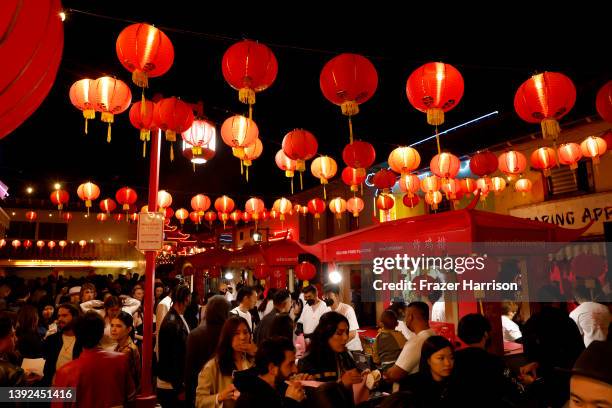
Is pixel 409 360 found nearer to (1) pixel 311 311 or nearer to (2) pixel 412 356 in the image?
(2) pixel 412 356

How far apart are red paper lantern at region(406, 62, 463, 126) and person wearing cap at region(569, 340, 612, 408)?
415 centimetres

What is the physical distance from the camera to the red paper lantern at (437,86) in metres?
5.35

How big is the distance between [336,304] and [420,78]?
511 cm

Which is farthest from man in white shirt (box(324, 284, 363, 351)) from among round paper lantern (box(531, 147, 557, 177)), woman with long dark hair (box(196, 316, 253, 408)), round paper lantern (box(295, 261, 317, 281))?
round paper lantern (box(531, 147, 557, 177))

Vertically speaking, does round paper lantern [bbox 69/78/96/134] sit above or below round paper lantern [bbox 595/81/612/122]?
above

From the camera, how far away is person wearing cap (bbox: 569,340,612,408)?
1.53m

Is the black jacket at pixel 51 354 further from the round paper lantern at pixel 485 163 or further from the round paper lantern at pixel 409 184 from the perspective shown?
the round paper lantern at pixel 409 184

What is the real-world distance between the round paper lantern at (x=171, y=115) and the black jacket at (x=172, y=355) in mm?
2537

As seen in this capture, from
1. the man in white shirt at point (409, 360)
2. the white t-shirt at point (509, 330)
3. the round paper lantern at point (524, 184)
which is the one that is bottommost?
the white t-shirt at point (509, 330)

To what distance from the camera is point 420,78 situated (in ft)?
17.7

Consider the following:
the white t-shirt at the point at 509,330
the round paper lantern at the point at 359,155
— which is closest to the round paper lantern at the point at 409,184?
the round paper lantern at the point at 359,155

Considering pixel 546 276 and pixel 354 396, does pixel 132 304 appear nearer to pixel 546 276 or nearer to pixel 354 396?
pixel 354 396

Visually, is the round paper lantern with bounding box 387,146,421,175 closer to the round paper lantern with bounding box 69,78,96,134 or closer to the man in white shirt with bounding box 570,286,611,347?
the man in white shirt with bounding box 570,286,611,347

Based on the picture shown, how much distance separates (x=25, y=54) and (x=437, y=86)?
4.68 metres
